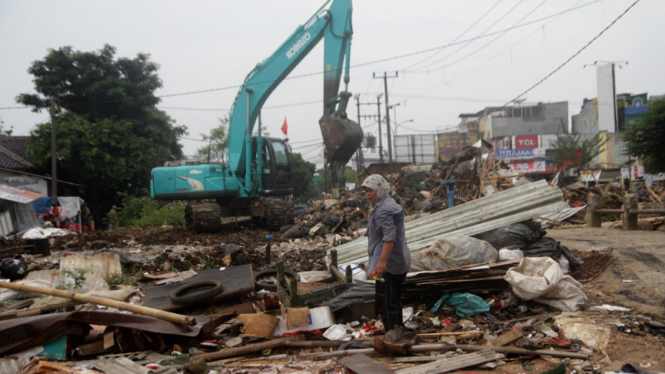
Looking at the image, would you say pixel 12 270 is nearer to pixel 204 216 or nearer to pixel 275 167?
pixel 204 216

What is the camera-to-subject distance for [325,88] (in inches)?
428

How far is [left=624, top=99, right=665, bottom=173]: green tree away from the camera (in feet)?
57.0

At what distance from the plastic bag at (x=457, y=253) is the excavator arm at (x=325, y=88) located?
4.94 m

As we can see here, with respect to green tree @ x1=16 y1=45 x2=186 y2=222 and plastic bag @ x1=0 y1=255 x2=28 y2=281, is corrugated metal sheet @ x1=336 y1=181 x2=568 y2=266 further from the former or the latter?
green tree @ x1=16 y1=45 x2=186 y2=222

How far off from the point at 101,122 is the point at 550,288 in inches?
950

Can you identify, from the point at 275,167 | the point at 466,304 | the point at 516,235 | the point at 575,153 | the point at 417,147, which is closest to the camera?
the point at 466,304

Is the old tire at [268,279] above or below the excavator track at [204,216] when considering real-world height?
below

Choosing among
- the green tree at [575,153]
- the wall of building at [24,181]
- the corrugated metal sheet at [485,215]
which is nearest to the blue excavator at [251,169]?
the corrugated metal sheet at [485,215]

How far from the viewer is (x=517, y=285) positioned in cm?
443

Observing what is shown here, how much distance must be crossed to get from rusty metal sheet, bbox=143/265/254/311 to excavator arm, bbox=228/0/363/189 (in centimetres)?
495

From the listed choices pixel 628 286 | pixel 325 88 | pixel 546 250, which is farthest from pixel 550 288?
pixel 325 88

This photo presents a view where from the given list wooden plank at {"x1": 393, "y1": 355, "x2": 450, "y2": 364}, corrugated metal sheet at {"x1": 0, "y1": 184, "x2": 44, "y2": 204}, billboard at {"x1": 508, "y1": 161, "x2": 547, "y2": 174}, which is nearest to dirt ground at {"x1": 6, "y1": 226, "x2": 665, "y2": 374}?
wooden plank at {"x1": 393, "y1": 355, "x2": 450, "y2": 364}

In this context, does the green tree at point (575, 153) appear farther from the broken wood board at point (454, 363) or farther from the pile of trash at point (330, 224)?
the broken wood board at point (454, 363)

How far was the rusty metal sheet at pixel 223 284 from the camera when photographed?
4.89m
